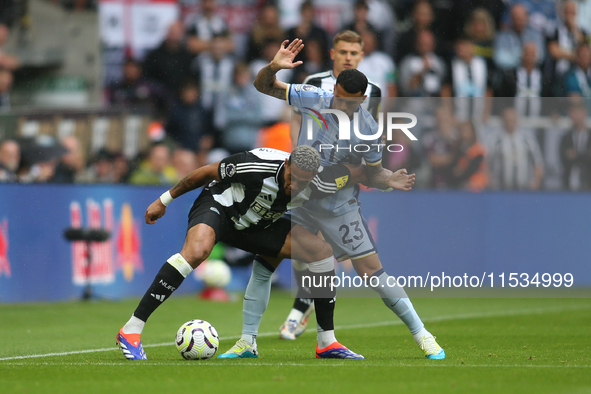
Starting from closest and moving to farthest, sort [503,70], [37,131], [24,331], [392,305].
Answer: [392,305] < [24,331] < [37,131] < [503,70]

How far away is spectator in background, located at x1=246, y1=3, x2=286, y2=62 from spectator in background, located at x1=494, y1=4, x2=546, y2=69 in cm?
369

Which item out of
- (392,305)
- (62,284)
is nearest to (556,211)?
(392,305)

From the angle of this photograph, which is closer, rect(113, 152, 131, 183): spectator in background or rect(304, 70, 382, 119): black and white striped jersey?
rect(304, 70, 382, 119): black and white striped jersey

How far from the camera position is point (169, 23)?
1499cm

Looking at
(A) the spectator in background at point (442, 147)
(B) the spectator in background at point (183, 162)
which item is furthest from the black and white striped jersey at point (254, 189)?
(B) the spectator in background at point (183, 162)

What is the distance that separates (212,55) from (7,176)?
4.33 metres

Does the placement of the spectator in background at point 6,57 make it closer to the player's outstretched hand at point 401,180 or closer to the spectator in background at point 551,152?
the spectator in background at point 551,152

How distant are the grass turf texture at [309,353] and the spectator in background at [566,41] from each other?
4.64 meters

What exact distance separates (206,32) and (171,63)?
31.2 inches

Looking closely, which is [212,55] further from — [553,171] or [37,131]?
[553,171]

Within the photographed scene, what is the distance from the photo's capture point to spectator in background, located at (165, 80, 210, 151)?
13977 millimetres

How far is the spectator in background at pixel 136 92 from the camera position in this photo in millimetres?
14262

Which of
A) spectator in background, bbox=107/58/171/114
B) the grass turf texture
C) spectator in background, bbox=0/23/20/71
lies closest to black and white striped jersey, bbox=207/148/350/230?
the grass turf texture

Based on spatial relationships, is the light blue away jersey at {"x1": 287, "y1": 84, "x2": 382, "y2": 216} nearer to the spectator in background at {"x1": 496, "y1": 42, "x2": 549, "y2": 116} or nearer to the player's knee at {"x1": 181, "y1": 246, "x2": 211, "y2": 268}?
the player's knee at {"x1": 181, "y1": 246, "x2": 211, "y2": 268}
